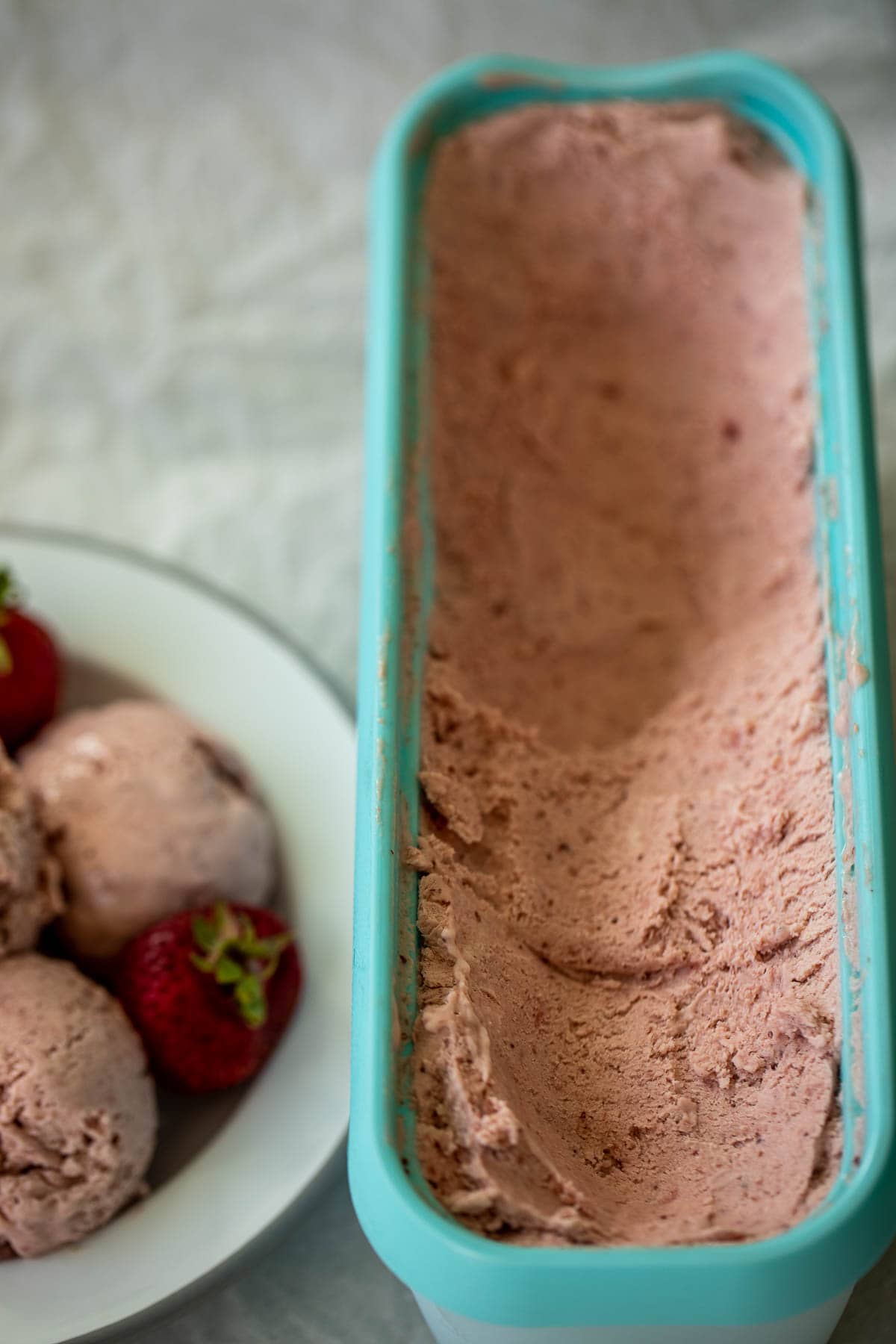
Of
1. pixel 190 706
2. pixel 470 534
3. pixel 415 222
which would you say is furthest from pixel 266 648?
pixel 415 222

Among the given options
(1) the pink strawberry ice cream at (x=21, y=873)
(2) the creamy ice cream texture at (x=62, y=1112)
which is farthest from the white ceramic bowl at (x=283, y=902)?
(1) the pink strawberry ice cream at (x=21, y=873)

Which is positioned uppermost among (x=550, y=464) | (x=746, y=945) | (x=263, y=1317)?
(x=550, y=464)

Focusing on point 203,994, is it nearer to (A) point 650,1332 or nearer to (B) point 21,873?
(B) point 21,873

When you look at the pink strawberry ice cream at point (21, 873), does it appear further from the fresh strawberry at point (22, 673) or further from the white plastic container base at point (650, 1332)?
the white plastic container base at point (650, 1332)

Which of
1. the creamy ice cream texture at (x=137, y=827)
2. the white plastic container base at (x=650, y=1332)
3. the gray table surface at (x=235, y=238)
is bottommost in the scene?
the white plastic container base at (x=650, y=1332)

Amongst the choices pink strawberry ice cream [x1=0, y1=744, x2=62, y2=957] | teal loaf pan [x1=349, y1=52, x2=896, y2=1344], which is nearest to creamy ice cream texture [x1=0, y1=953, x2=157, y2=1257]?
pink strawberry ice cream [x1=0, y1=744, x2=62, y2=957]

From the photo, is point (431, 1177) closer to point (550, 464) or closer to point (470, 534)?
point (470, 534)
